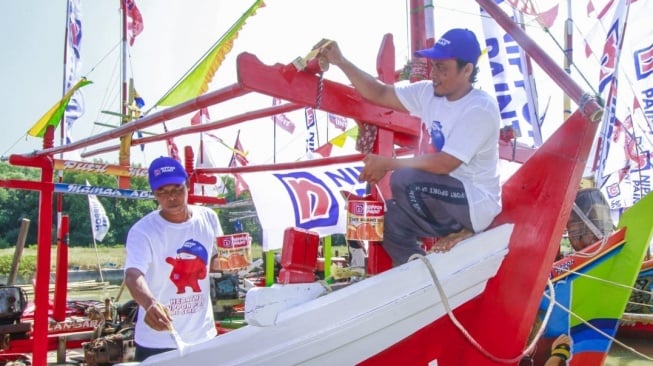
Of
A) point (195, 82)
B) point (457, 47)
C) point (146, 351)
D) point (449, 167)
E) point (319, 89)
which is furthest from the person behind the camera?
point (195, 82)

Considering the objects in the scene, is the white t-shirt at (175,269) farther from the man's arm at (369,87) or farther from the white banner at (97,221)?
the white banner at (97,221)

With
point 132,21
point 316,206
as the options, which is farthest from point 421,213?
point 132,21

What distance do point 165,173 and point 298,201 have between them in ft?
12.1

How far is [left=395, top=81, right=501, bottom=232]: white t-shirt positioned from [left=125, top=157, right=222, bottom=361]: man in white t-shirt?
1.32 metres

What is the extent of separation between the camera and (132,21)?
1452cm

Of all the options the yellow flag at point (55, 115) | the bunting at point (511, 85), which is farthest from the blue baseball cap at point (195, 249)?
the bunting at point (511, 85)

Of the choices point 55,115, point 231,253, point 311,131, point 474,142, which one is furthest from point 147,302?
point 311,131

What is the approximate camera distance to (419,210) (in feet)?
7.18

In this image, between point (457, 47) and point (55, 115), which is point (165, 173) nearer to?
point (457, 47)

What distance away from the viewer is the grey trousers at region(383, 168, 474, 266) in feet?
6.95

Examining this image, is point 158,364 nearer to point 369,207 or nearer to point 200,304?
point 200,304

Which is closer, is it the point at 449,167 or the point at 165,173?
the point at 449,167

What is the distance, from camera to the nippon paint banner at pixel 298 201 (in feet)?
20.3

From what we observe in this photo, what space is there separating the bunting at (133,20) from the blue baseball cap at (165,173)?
1290 cm
